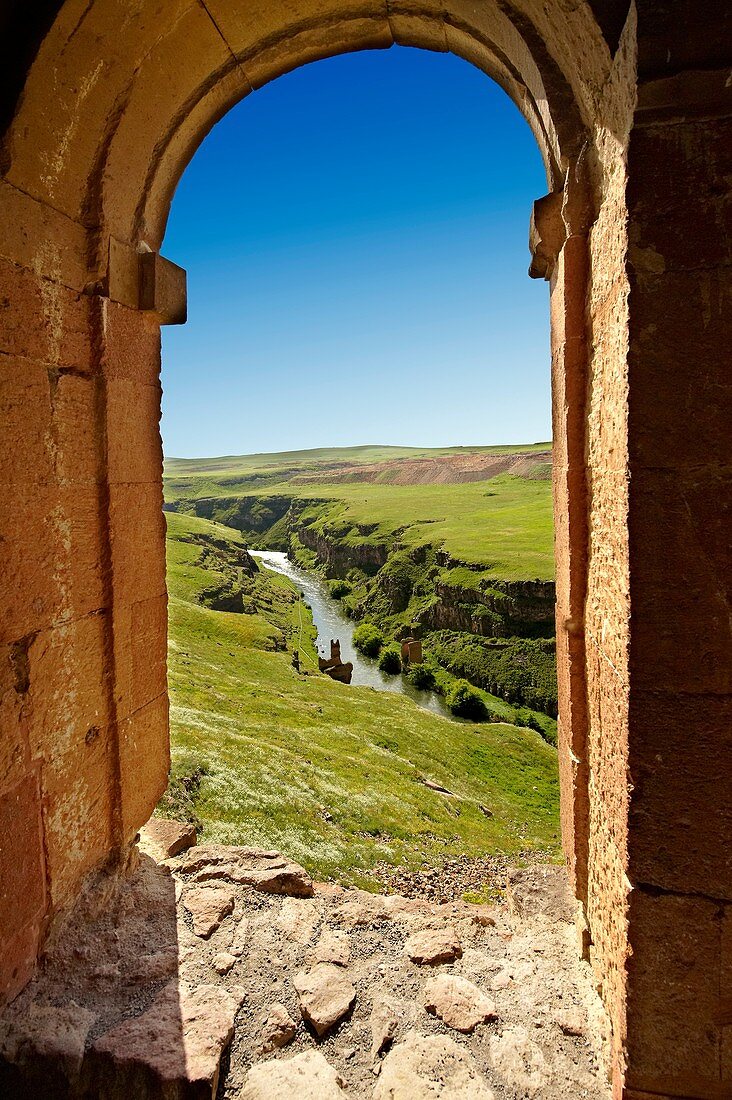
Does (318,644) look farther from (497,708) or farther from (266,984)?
(266,984)

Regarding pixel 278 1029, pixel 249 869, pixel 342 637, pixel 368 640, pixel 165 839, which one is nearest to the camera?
pixel 278 1029

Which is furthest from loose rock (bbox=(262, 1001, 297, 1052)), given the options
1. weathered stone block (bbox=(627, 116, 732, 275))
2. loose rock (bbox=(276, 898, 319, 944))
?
weathered stone block (bbox=(627, 116, 732, 275))

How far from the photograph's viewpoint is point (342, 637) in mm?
55531

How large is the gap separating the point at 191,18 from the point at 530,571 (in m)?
48.2

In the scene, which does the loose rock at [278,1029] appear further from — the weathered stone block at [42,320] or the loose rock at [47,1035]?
the weathered stone block at [42,320]

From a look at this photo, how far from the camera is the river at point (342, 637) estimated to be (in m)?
40.5

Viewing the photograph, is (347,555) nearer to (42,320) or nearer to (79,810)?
(79,810)

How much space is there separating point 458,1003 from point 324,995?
0.70 metres

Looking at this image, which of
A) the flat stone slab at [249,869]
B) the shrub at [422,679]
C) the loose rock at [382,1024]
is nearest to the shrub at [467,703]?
the shrub at [422,679]

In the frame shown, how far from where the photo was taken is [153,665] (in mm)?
4258

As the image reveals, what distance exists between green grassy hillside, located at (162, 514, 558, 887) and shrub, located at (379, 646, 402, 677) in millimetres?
11856

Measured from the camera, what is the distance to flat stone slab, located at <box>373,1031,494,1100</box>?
8.95ft

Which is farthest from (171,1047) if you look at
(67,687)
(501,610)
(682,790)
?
(501,610)

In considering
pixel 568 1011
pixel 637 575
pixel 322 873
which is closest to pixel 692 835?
pixel 637 575
